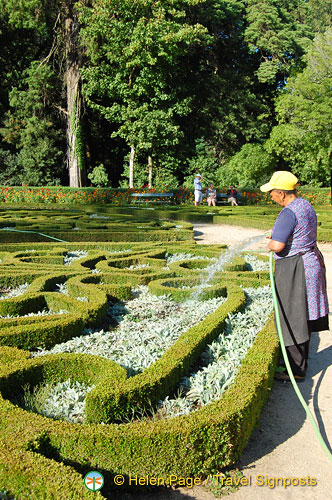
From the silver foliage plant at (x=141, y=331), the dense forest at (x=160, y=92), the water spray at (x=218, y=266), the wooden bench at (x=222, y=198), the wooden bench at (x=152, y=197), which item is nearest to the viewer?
the silver foliage plant at (x=141, y=331)

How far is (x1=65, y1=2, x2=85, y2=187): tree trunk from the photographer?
76.2ft

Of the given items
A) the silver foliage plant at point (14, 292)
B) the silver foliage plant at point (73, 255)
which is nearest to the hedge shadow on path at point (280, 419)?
the silver foliage plant at point (14, 292)

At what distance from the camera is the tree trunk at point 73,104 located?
23234 mm

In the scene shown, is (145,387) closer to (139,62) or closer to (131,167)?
(139,62)

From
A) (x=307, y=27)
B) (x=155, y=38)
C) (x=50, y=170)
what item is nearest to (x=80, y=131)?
(x=50, y=170)

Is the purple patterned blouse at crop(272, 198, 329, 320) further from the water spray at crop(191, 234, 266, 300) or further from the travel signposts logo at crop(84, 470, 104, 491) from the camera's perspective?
the travel signposts logo at crop(84, 470, 104, 491)

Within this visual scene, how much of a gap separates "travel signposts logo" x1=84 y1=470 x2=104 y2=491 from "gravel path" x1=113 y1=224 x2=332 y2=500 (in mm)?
251

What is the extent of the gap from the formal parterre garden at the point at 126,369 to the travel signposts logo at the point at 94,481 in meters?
0.07

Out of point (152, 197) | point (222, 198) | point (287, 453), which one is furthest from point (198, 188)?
point (287, 453)

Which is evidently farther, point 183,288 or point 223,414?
point 183,288

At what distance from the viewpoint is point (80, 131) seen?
78.3 ft

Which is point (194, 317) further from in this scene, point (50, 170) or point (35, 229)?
point (50, 170)

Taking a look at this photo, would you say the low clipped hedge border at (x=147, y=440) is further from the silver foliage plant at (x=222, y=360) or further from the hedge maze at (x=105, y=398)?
the silver foliage plant at (x=222, y=360)

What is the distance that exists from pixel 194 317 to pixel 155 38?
20469 mm
